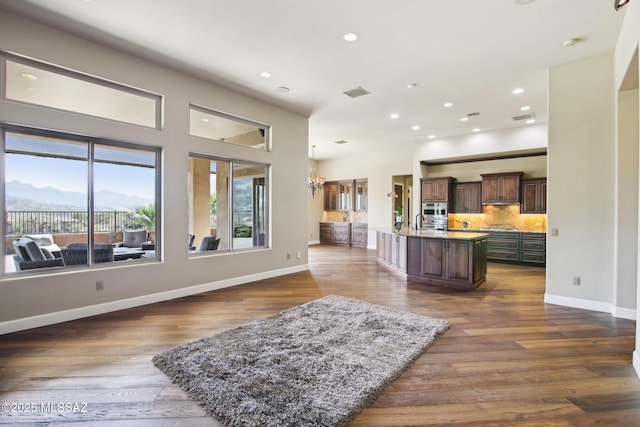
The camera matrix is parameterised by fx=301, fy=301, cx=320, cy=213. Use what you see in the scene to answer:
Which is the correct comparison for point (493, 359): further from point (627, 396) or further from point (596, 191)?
point (596, 191)

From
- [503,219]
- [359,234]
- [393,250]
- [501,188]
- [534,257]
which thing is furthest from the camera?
[359,234]

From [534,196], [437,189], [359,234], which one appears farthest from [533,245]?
[359,234]

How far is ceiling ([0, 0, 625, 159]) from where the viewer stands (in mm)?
3150

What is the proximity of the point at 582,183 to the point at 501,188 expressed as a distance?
4.16 m

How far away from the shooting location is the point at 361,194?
11.7 meters

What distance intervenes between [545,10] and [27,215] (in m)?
6.18

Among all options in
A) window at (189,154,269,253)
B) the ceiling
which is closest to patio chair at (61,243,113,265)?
window at (189,154,269,253)

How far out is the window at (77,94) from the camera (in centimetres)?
334

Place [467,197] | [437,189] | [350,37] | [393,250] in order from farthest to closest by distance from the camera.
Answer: [437,189] → [467,197] → [393,250] → [350,37]

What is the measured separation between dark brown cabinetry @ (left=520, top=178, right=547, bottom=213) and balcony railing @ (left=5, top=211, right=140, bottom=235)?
8.80 metres

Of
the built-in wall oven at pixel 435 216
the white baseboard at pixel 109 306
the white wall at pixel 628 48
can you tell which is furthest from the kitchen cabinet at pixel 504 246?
the white baseboard at pixel 109 306

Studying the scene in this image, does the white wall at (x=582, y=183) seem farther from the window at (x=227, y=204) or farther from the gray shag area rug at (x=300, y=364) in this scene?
the window at (x=227, y=204)

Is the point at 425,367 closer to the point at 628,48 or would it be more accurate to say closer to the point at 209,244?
the point at 628,48

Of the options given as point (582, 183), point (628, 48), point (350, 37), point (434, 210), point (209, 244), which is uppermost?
point (350, 37)
